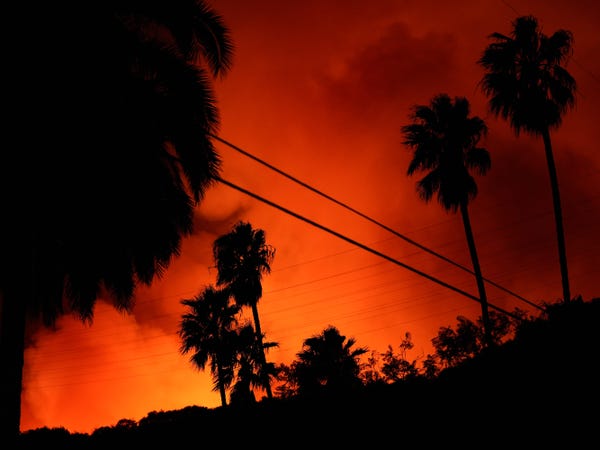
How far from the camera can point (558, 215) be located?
19.1m

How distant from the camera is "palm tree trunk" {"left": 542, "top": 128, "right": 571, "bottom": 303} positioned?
59.7 feet

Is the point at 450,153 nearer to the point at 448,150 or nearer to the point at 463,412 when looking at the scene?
the point at 448,150

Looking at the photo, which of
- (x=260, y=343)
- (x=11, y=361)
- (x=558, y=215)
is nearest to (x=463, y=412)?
(x=11, y=361)

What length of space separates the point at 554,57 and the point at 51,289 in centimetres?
2245

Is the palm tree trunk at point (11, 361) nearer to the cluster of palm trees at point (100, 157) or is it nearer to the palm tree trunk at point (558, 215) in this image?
the cluster of palm trees at point (100, 157)

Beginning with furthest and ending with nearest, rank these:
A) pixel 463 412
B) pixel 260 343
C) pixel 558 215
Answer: pixel 260 343 < pixel 558 215 < pixel 463 412

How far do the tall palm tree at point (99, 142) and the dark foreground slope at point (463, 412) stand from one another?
4206 mm

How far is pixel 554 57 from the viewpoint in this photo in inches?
771

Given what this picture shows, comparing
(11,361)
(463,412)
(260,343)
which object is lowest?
(463,412)

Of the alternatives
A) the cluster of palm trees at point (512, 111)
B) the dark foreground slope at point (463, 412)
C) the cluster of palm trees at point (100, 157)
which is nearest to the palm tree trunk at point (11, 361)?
the cluster of palm trees at point (100, 157)

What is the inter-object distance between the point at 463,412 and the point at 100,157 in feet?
28.5

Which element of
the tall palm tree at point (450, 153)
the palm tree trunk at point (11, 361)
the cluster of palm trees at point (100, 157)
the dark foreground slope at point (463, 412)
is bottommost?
the dark foreground slope at point (463, 412)

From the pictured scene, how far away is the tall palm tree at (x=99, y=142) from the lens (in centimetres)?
798

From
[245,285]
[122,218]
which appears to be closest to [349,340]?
[245,285]
